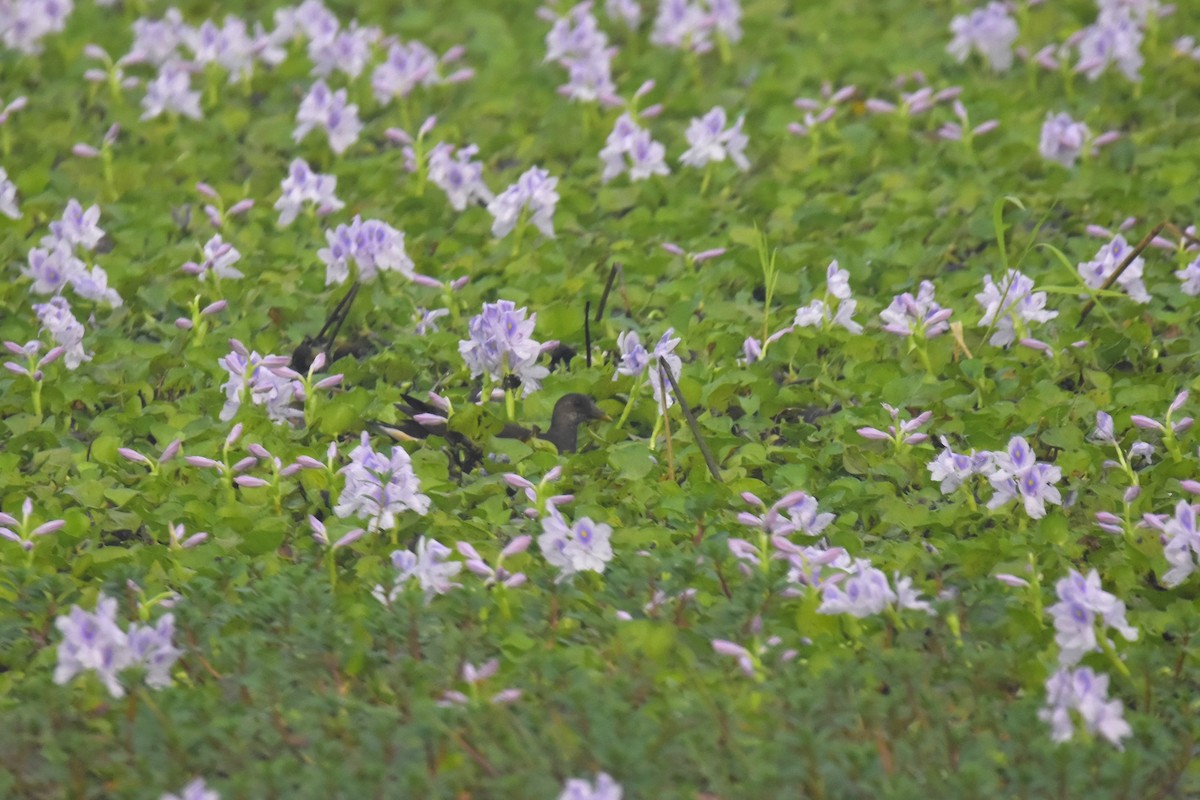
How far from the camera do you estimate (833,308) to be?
4.94 m

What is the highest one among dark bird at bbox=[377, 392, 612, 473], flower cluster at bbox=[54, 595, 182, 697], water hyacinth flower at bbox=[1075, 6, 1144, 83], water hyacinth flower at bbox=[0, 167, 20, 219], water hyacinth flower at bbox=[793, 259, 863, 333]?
flower cluster at bbox=[54, 595, 182, 697]

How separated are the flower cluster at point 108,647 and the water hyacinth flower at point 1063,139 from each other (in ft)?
11.4

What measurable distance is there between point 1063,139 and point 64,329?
→ 3136 mm

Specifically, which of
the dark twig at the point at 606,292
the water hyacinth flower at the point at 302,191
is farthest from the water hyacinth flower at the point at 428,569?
the water hyacinth flower at the point at 302,191

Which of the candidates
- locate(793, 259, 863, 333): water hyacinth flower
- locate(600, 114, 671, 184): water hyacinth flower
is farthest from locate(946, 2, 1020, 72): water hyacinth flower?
locate(793, 259, 863, 333): water hyacinth flower

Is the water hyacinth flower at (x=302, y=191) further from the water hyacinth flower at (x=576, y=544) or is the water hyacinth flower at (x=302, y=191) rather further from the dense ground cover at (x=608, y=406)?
the water hyacinth flower at (x=576, y=544)

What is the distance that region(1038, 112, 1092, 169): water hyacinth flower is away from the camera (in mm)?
5727

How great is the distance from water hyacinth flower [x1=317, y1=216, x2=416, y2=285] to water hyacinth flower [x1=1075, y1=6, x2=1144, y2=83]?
270 cm

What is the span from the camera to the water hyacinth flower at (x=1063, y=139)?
5.73m

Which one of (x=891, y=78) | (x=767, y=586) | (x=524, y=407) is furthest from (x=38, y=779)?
(x=891, y=78)

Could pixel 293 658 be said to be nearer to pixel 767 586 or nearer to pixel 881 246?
pixel 767 586

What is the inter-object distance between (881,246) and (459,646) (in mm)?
2436

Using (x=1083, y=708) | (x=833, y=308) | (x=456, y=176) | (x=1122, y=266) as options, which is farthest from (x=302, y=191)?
(x=1083, y=708)

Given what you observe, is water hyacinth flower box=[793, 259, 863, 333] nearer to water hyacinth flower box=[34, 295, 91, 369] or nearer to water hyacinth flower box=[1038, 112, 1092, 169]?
water hyacinth flower box=[1038, 112, 1092, 169]
